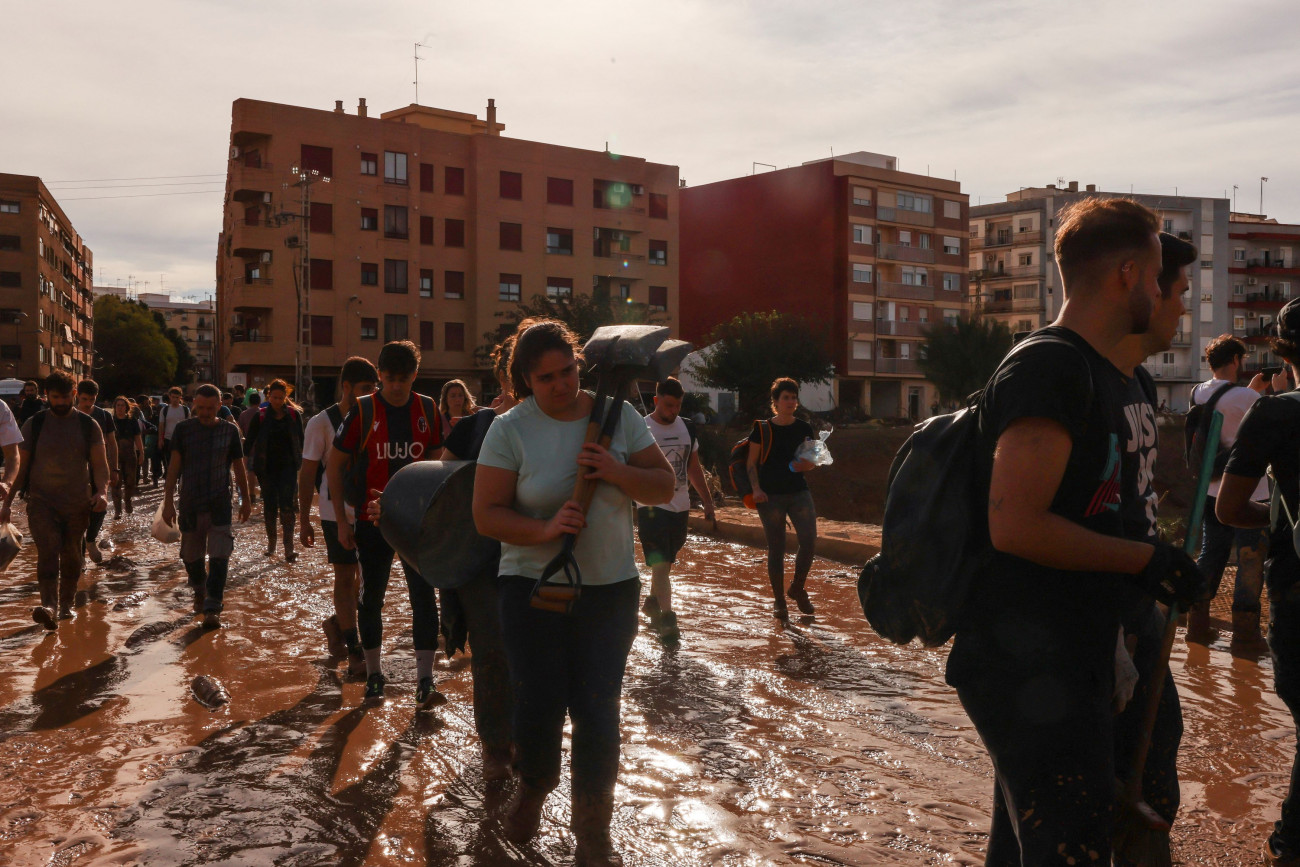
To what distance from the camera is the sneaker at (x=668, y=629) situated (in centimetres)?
788

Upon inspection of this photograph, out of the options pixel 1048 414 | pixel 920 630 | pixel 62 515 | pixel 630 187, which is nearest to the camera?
pixel 1048 414

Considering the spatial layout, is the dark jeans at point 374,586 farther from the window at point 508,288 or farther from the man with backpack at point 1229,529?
the window at point 508,288

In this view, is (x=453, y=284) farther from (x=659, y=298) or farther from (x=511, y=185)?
(x=659, y=298)

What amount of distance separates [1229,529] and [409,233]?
5090cm

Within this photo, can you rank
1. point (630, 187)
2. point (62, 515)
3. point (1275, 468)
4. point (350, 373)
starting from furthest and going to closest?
1. point (630, 187)
2. point (62, 515)
3. point (350, 373)
4. point (1275, 468)

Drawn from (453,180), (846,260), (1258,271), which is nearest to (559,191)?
(453,180)

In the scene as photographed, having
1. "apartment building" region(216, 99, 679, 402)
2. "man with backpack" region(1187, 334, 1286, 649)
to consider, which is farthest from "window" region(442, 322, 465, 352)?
"man with backpack" region(1187, 334, 1286, 649)

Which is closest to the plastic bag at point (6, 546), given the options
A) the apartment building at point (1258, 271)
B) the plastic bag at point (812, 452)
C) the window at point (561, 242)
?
the plastic bag at point (812, 452)

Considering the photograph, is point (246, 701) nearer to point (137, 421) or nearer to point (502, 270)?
point (137, 421)

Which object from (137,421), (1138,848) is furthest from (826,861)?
(137,421)

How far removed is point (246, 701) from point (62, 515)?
3299 millimetres

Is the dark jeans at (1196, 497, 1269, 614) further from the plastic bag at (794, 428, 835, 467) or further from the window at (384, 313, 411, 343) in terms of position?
the window at (384, 313, 411, 343)

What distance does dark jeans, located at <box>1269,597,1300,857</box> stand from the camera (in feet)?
11.6

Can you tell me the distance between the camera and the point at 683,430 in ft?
28.6
